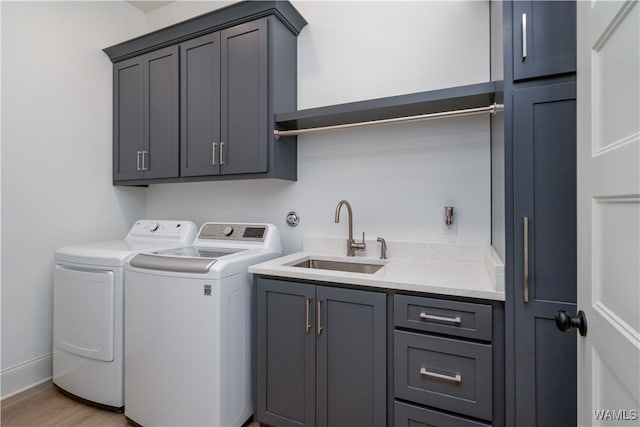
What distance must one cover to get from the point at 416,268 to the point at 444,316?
1.21 feet

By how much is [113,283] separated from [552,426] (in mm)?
2137

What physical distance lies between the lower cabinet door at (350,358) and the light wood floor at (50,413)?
0.62 m

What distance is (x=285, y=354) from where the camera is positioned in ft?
5.17

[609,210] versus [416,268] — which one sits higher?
[609,210]

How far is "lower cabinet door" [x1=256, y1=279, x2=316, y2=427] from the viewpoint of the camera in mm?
1516

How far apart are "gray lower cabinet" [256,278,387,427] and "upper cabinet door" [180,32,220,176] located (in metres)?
1.01

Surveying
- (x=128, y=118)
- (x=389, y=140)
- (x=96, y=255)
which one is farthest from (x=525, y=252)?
(x=128, y=118)

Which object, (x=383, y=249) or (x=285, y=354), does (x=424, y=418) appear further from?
(x=383, y=249)

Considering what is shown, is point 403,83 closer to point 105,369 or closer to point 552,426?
point 552,426

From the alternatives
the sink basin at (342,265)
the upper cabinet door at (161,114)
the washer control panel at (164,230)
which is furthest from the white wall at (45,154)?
the sink basin at (342,265)

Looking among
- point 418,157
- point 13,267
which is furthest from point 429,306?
point 13,267

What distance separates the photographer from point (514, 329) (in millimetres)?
1142

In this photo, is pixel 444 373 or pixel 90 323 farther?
pixel 90 323
